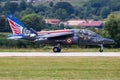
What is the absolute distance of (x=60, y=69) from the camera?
3108 centimetres

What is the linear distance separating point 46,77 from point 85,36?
2351cm

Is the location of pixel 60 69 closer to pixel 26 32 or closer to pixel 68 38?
pixel 68 38

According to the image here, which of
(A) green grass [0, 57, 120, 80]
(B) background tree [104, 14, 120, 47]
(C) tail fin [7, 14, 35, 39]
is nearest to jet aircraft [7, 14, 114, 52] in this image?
A: (C) tail fin [7, 14, 35, 39]

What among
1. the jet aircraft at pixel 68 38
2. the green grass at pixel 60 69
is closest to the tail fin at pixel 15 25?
the jet aircraft at pixel 68 38

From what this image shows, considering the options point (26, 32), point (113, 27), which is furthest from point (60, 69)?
point (113, 27)

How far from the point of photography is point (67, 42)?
51.7m

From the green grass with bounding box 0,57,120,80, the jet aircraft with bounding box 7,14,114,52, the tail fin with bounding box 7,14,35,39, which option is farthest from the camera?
the tail fin with bounding box 7,14,35,39

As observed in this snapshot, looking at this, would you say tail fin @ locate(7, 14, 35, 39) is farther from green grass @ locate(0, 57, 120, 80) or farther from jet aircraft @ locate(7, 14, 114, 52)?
green grass @ locate(0, 57, 120, 80)

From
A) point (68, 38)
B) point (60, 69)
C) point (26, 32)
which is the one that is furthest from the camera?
point (26, 32)

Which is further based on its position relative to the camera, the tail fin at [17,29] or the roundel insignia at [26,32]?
the tail fin at [17,29]

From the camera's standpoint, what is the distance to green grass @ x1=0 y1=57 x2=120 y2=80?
2778cm

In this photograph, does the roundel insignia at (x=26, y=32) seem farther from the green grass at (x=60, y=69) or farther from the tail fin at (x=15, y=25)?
the green grass at (x=60, y=69)

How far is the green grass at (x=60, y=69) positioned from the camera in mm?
27781

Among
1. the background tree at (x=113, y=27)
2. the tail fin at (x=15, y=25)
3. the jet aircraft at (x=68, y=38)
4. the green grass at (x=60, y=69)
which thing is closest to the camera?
the green grass at (x=60, y=69)
